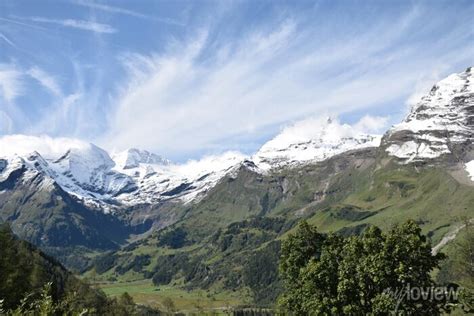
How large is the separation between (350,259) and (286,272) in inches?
597

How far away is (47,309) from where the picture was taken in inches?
843

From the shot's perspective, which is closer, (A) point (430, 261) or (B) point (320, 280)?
(A) point (430, 261)

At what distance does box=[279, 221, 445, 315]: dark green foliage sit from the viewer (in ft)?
189

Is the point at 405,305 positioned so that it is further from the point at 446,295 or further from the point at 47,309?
the point at 47,309

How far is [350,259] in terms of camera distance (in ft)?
212

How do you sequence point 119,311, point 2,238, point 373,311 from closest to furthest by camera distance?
point 373,311 → point 2,238 → point 119,311

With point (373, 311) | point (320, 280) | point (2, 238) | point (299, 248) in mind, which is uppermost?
point (2, 238)

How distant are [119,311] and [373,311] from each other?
161500 millimetres

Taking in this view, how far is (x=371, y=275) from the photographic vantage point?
6000 cm

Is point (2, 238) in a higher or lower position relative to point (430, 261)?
higher

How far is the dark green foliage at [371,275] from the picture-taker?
5766 centimetres

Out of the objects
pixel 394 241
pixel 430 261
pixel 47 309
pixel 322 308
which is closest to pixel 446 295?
pixel 430 261

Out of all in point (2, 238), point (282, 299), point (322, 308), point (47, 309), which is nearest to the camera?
point (47, 309)

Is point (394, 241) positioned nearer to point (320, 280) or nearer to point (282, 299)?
point (320, 280)
